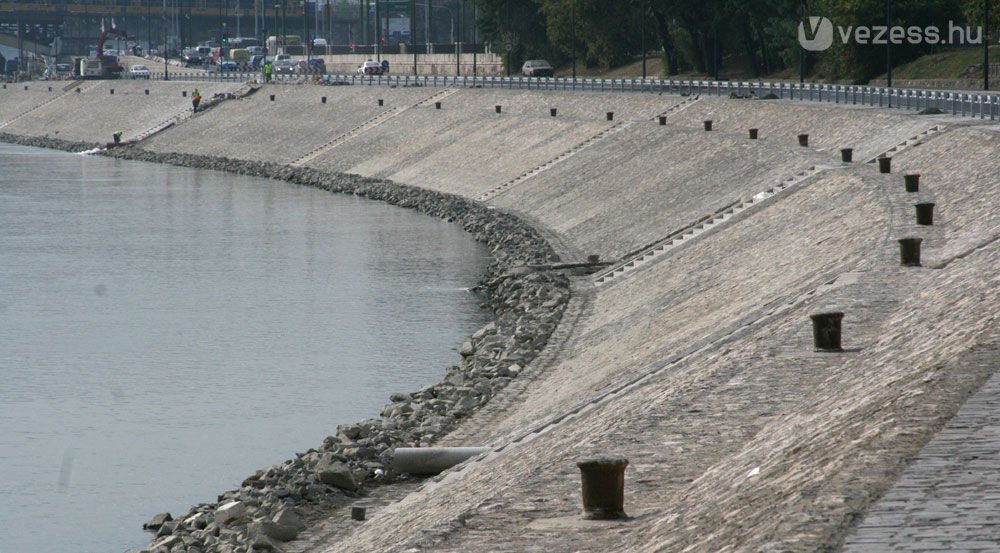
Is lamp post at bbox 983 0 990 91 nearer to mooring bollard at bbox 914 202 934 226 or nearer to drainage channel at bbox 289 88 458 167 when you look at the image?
mooring bollard at bbox 914 202 934 226

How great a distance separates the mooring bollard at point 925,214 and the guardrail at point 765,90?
14.7 metres


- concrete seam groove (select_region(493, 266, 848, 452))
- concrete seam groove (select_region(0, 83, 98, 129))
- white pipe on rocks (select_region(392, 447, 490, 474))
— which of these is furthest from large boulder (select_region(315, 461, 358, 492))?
concrete seam groove (select_region(0, 83, 98, 129))

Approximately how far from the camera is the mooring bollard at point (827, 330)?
56.3 feet

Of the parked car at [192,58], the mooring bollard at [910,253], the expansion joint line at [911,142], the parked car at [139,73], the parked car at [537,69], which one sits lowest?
the mooring bollard at [910,253]

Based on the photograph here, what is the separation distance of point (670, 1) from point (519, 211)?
34862 millimetres

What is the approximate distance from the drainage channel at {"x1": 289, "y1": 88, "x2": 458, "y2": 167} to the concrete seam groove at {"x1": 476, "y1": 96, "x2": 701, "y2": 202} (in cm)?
2277

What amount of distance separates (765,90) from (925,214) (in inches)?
1310

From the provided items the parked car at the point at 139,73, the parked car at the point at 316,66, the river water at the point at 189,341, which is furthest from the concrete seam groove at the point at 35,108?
the river water at the point at 189,341

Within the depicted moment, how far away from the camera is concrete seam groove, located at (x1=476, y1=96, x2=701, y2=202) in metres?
57.4

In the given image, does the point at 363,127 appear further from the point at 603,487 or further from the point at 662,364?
the point at 603,487

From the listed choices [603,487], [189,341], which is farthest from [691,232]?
[603,487]

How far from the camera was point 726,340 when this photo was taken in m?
20.6

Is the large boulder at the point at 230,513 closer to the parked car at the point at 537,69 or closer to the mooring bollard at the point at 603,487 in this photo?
the mooring bollard at the point at 603,487

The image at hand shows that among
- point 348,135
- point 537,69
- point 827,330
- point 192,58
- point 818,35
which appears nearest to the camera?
point 827,330
